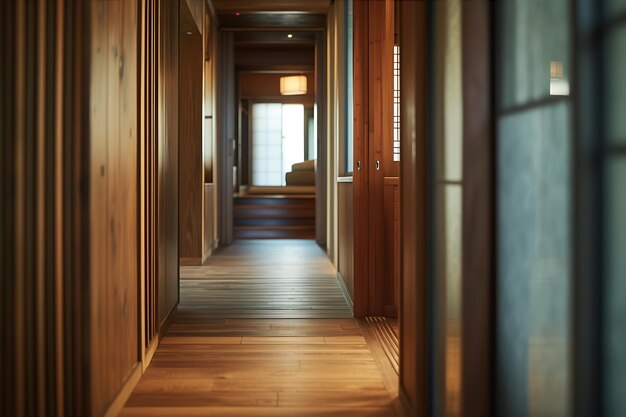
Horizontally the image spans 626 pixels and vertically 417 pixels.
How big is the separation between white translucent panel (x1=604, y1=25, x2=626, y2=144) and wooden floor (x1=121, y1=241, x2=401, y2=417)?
136 centimetres

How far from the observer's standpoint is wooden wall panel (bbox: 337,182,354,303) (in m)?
3.99

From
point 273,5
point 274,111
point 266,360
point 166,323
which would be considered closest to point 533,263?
point 266,360

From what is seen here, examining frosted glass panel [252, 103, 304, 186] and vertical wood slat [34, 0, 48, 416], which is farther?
frosted glass panel [252, 103, 304, 186]

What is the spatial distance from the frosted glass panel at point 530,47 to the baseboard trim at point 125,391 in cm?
150

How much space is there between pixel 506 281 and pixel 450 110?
1.52 ft

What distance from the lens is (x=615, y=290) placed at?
3.46 ft

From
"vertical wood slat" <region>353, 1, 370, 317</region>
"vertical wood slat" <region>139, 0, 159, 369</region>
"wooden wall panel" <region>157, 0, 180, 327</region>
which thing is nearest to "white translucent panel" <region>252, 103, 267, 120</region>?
"wooden wall panel" <region>157, 0, 180, 327</region>

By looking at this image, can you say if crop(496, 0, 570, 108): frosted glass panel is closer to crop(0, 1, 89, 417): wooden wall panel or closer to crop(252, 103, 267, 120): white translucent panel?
crop(0, 1, 89, 417): wooden wall panel

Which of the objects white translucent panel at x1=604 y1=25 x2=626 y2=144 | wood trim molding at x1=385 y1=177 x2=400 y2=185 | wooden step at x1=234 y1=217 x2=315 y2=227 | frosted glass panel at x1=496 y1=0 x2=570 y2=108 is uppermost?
frosted glass panel at x1=496 y1=0 x2=570 y2=108

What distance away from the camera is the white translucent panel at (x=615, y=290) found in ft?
3.39

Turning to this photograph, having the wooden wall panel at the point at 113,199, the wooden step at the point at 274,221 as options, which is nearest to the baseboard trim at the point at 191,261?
the wooden step at the point at 274,221

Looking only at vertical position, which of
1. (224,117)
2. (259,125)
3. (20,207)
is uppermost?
(259,125)

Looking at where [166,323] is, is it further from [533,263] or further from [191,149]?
[191,149]

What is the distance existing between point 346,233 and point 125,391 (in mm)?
2408
